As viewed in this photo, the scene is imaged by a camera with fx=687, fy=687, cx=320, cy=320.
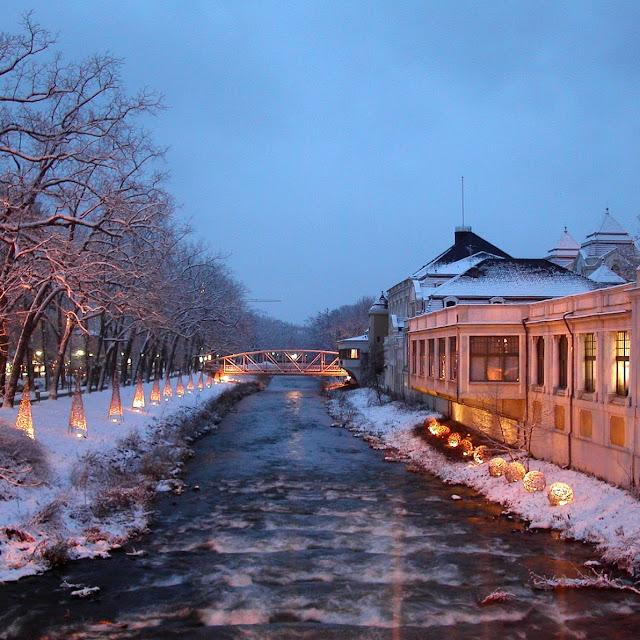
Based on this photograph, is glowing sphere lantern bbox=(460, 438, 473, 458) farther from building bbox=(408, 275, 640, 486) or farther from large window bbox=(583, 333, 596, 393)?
large window bbox=(583, 333, 596, 393)

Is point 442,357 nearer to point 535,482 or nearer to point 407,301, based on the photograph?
point 535,482

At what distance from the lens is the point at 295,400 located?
7225cm

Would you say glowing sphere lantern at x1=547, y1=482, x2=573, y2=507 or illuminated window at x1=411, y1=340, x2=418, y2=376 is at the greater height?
illuminated window at x1=411, y1=340, x2=418, y2=376

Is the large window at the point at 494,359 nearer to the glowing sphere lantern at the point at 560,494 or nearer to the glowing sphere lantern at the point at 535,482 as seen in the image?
the glowing sphere lantern at the point at 535,482

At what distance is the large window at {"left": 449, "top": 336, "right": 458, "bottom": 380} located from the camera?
29438mm

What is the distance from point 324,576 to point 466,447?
15.9m

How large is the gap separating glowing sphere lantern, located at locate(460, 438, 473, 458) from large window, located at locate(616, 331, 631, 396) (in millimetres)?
10069

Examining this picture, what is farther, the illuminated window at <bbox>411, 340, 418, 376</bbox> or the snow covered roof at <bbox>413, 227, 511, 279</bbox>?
the snow covered roof at <bbox>413, 227, 511, 279</bbox>

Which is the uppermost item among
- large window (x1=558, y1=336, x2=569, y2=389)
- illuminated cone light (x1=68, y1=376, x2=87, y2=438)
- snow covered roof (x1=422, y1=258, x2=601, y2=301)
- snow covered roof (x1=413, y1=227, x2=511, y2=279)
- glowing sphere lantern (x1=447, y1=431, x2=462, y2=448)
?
snow covered roof (x1=413, y1=227, x2=511, y2=279)

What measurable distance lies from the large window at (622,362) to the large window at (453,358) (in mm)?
9195

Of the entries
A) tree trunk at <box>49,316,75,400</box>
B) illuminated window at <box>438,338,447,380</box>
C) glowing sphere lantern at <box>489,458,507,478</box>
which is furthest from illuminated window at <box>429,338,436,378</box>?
tree trunk at <box>49,316,75,400</box>

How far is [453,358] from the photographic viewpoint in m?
30.3

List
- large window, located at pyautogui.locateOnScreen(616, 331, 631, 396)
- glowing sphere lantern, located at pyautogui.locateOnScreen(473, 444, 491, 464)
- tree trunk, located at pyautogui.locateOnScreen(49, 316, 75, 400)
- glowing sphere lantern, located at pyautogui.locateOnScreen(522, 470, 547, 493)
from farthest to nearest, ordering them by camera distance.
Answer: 1. tree trunk, located at pyautogui.locateOnScreen(49, 316, 75, 400)
2. glowing sphere lantern, located at pyautogui.locateOnScreen(473, 444, 491, 464)
3. glowing sphere lantern, located at pyautogui.locateOnScreen(522, 470, 547, 493)
4. large window, located at pyautogui.locateOnScreen(616, 331, 631, 396)

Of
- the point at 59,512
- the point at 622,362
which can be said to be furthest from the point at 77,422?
the point at 622,362
